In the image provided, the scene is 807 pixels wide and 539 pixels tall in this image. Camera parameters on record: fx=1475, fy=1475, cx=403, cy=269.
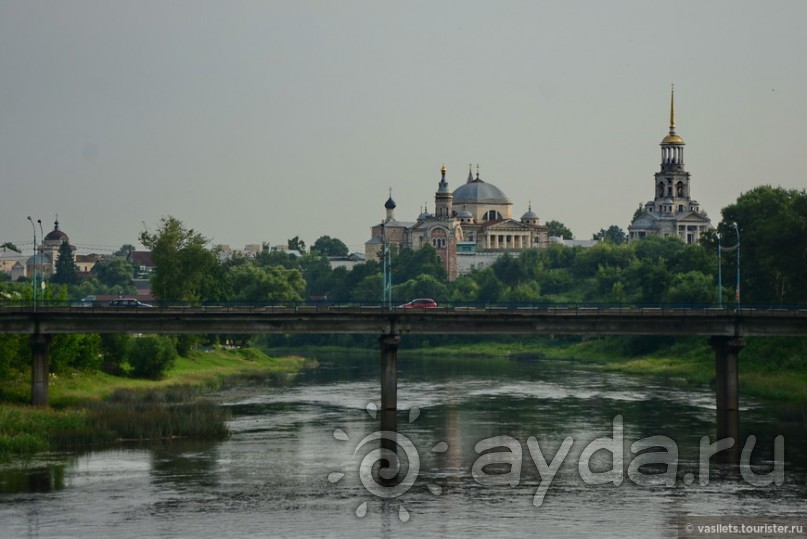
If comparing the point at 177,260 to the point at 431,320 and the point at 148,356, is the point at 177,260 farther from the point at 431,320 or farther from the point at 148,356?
the point at 431,320

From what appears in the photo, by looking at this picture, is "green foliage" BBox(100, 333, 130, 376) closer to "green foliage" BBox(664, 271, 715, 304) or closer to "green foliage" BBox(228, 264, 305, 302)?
"green foliage" BBox(228, 264, 305, 302)

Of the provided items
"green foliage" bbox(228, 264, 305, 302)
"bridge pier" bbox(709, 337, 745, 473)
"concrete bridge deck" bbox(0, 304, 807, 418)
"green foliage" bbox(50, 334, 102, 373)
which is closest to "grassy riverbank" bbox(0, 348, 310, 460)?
"green foliage" bbox(50, 334, 102, 373)

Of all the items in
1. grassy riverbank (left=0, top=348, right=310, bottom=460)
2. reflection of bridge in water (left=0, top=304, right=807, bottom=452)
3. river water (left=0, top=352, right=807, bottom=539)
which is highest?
reflection of bridge in water (left=0, top=304, right=807, bottom=452)

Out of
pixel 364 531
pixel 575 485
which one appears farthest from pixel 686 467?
pixel 364 531

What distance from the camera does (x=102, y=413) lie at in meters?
90.1

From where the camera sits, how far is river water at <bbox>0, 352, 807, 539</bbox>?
61375mm

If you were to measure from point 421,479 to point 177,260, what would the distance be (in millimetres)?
79874

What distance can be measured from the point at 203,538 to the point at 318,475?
15.4 metres

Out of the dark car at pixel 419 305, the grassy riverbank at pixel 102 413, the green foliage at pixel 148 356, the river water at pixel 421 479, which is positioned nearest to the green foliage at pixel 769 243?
the river water at pixel 421 479

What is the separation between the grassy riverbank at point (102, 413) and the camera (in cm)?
8244

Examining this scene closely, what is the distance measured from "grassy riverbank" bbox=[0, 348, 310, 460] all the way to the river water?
8.45 ft

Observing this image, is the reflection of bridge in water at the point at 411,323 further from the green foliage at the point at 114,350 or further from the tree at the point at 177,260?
the tree at the point at 177,260

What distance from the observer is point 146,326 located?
98.4 m

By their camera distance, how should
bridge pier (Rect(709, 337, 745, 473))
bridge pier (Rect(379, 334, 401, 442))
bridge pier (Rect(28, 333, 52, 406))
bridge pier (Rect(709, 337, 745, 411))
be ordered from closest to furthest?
1. bridge pier (Rect(28, 333, 52, 406))
2. bridge pier (Rect(379, 334, 401, 442))
3. bridge pier (Rect(709, 337, 745, 473))
4. bridge pier (Rect(709, 337, 745, 411))
